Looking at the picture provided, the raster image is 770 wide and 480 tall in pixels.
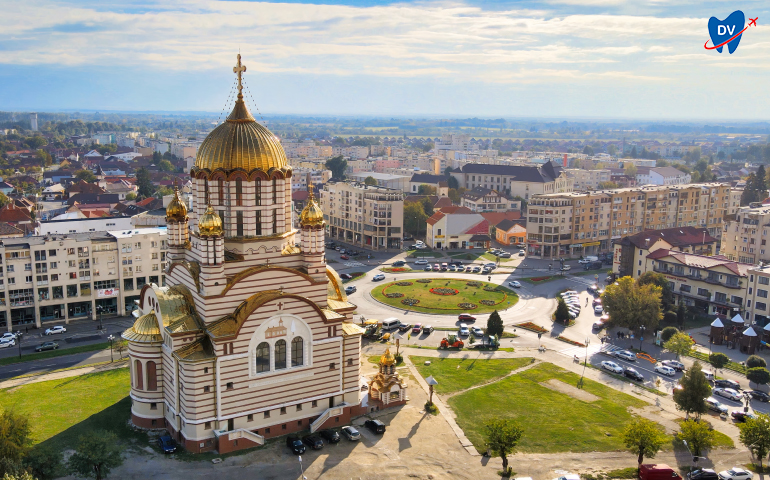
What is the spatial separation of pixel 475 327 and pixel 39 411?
37974mm

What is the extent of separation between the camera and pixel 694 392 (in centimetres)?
4275

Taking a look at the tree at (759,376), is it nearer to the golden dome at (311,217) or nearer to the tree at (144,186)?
the golden dome at (311,217)

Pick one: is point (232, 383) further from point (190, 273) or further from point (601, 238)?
Answer: point (601, 238)

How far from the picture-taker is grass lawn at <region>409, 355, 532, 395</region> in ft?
161

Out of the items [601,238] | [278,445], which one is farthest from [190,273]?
[601,238]

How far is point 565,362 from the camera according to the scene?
5453 cm

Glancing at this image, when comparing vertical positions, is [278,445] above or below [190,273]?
below

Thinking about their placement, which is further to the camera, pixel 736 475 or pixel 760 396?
pixel 760 396

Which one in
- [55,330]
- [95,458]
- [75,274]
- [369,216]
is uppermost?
[369,216]

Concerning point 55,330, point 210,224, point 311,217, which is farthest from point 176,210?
point 55,330

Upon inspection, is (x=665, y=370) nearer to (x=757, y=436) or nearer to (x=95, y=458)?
(x=757, y=436)

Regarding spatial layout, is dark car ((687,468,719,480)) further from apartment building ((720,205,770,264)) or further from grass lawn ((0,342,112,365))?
apartment building ((720,205,770,264))

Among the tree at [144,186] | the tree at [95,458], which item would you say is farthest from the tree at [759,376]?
the tree at [144,186]

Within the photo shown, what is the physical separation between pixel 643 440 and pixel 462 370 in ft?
57.5
